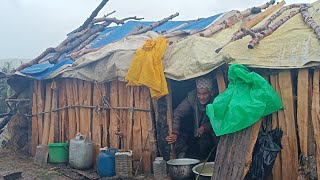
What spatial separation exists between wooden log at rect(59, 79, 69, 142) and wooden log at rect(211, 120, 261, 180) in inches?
196

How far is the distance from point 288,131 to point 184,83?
3.04 m

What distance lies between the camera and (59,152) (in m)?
8.91

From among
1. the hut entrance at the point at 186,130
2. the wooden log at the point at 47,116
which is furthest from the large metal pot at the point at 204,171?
the wooden log at the point at 47,116

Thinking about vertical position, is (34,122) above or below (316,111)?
below

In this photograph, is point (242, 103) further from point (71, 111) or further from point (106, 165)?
point (71, 111)

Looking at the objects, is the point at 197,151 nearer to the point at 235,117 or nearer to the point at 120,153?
the point at 120,153

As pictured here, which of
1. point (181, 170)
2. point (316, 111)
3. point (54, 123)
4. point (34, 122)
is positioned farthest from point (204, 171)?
point (34, 122)

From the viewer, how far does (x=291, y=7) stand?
8531 mm

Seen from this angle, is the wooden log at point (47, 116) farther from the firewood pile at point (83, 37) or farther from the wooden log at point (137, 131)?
the wooden log at point (137, 131)


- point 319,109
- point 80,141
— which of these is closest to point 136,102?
point 80,141

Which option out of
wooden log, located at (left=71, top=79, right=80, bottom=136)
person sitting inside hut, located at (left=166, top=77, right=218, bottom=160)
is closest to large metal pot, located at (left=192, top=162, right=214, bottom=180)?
person sitting inside hut, located at (left=166, top=77, right=218, bottom=160)

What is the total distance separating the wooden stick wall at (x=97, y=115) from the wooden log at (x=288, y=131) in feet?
8.93

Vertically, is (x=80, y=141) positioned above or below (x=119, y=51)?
below

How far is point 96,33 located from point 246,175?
8134 millimetres
